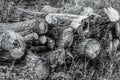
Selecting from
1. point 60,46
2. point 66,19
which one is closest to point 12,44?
point 60,46

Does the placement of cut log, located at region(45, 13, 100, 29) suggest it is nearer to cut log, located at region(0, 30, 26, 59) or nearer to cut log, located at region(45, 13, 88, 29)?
cut log, located at region(45, 13, 88, 29)

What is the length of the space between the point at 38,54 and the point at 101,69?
952 millimetres

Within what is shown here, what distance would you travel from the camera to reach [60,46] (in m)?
3.32

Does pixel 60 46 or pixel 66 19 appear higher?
pixel 66 19

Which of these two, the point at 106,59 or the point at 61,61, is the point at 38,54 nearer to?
the point at 61,61

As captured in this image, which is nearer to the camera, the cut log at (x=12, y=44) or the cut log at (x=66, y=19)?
the cut log at (x=12, y=44)

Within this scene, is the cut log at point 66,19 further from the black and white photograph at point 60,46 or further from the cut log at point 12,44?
the cut log at point 12,44

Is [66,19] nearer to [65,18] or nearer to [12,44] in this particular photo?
[65,18]

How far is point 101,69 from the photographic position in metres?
3.57

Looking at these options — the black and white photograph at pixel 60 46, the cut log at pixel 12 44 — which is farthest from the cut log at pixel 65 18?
the cut log at pixel 12 44

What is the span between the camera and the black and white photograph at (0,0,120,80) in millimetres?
3080

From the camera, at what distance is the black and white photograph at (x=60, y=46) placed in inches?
121

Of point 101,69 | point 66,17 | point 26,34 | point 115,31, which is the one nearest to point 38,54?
point 26,34

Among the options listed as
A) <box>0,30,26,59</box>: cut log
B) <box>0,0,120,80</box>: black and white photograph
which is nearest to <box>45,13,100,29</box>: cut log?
<box>0,0,120,80</box>: black and white photograph
